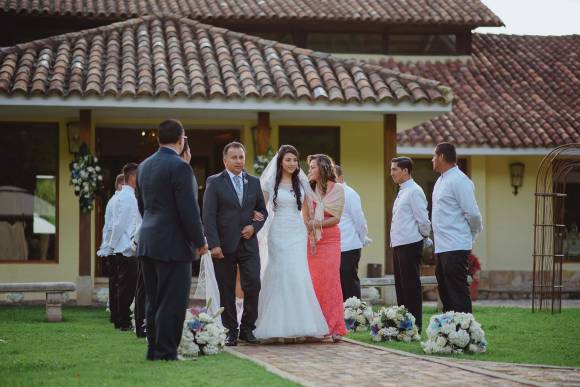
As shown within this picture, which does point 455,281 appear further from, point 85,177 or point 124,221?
point 85,177

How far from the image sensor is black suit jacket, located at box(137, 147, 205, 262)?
8.59 metres

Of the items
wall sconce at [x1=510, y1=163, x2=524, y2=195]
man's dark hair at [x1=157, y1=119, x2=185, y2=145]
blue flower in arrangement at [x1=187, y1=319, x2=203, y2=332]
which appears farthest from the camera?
wall sconce at [x1=510, y1=163, x2=524, y2=195]

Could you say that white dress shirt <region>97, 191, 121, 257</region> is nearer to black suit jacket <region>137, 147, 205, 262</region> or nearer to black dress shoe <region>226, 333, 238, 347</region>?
black dress shoe <region>226, 333, 238, 347</region>

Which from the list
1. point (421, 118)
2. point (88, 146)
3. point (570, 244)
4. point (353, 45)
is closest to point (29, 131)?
point (88, 146)

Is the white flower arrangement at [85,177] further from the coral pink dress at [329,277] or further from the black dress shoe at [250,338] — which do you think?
the black dress shoe at [250,338]

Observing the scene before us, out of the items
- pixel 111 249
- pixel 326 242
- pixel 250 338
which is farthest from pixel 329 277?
pixel 111 249

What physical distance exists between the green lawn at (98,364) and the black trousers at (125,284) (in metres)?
0.30

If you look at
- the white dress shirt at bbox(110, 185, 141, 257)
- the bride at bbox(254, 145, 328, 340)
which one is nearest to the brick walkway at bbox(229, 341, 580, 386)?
the bride at bbox(254, 145, 328, 340)

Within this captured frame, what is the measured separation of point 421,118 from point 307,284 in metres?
7.79

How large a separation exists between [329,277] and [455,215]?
1.54m

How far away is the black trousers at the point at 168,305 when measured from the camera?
28.4ft

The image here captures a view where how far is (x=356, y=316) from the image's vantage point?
12.4 m

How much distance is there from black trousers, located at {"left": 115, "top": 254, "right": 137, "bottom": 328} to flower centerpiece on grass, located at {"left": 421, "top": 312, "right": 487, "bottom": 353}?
4.16 m

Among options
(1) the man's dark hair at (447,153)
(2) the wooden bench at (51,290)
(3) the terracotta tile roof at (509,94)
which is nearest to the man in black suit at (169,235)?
(1) the man's dark hair at (447,153)
